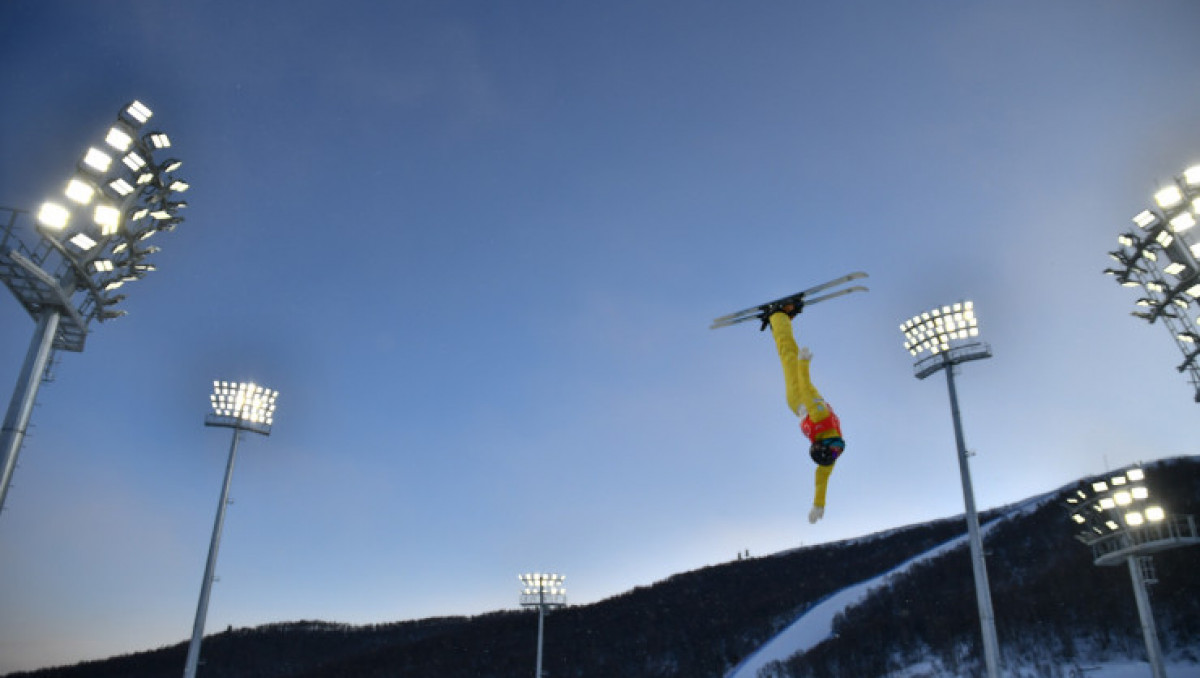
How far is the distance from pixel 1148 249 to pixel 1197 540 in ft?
62.4

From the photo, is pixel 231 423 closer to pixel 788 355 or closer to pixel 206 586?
pixel 206 586

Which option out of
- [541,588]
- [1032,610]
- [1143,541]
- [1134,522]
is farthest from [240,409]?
[1032,610]

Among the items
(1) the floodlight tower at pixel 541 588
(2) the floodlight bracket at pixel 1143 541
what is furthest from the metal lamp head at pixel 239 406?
(2) the floodlight bracket at pixel 1143 541

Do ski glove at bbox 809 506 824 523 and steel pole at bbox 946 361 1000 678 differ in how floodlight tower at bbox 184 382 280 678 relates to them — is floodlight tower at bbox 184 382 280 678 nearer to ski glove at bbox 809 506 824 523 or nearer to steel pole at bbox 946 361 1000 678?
ski glove at bbox 809 506 824 523

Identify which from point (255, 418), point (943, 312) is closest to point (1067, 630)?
point (943, 312)

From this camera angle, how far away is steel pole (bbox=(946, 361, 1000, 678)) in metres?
20.7

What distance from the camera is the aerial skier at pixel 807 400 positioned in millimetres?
10211

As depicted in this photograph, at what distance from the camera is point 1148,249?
21688 mm

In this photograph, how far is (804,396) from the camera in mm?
10531

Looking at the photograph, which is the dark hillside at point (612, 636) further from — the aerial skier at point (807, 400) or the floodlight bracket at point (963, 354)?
the aerial skier at point (807, 400)

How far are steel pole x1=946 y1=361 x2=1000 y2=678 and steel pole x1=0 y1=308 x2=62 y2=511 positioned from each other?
2515cm

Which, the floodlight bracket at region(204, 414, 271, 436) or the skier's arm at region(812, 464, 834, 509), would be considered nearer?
the skier's arm at region(812, 464, 834, 509)

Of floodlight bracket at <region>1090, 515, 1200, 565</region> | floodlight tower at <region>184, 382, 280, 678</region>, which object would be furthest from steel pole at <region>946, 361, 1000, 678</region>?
floodlight tower at <region>184, 382, 280, 678</region>

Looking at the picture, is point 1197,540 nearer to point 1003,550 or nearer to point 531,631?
point 1003,550
